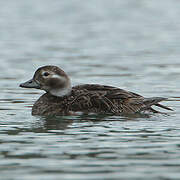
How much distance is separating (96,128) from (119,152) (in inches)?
75.8

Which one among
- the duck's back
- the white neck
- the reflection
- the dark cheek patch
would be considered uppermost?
the dark cheek patch

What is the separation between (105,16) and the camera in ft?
105

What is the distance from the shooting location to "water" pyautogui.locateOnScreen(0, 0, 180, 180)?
9.17 m

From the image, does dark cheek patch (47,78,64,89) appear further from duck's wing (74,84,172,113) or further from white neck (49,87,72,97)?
duck's wing (74,84,172,113)

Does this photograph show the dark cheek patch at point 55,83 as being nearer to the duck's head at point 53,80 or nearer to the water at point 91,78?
the duck's head at point 53,80

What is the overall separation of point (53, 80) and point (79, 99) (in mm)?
681

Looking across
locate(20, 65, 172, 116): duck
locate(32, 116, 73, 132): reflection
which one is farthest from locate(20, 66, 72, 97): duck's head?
locate(32, 116, 73, 132): reflection

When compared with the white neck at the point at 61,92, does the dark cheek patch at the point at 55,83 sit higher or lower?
higher

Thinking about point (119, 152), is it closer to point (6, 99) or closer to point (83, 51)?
point (6, 99)

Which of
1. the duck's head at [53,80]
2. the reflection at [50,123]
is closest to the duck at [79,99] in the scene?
the duck's head at [53,80]

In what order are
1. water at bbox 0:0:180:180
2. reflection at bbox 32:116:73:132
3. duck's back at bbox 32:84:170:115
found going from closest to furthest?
water at bbox 0:0:180:180
reflection at bbox 32:116:73:132
duck's back at bbox 32:84:170:115

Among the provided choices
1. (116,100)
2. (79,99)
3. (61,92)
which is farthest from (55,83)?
(116,100)

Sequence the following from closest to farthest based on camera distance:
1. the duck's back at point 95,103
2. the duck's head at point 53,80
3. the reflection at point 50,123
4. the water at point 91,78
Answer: the water at point 91,78 → the reflection at point 50,123 → the duck's back at point 95,103 → the duck's head at point 53,80

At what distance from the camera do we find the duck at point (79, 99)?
1318cm
